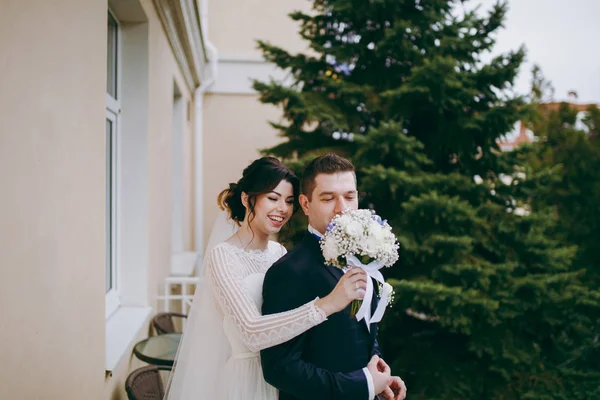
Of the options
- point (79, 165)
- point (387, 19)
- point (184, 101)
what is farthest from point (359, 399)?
point (184, 101)

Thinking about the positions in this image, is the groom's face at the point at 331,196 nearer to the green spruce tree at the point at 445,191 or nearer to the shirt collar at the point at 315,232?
the shirt collar at the point at 315,232

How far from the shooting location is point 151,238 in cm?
415

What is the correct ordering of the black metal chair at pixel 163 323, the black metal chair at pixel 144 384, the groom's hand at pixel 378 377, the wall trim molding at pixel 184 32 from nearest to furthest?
1. the groom's hand at pixel 378 377
2. the black metal chair at pixel 144 384
3. the black metal chair at pixel 163 323
4. the wall trim molding at pixel 184 32

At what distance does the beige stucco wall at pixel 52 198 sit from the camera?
4.58 feet

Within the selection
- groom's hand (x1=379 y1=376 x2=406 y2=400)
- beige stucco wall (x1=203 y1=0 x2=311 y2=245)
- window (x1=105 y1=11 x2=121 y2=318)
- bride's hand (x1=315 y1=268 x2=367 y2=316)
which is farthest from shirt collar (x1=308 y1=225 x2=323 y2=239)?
beige stucco wall (x1=203 y1=0 x2=311 y2=245)

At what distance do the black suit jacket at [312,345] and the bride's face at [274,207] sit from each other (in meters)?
0.28

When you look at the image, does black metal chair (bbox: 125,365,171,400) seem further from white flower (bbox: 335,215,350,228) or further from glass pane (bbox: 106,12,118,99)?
glass pane (bbox: 106,12,118,99)

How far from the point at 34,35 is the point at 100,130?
2.81 feet

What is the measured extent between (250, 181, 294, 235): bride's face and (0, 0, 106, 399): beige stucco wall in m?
0.73

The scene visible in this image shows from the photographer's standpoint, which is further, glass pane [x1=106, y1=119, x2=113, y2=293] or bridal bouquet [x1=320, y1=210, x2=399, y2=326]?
glass pane [x1=106, y1=119, x2=113, y2=293]

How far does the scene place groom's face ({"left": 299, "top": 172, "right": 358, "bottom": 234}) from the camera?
1.88 meters

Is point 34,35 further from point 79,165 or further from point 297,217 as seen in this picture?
point 297,217

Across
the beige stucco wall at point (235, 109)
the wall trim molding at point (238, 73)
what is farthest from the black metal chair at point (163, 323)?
the wall trim molding at point (238, 73)

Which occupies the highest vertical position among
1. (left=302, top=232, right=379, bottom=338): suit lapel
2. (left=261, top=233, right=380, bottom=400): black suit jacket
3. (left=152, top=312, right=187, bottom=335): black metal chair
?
(left=302, top=232, right=379, bottom=338): suit lapel
